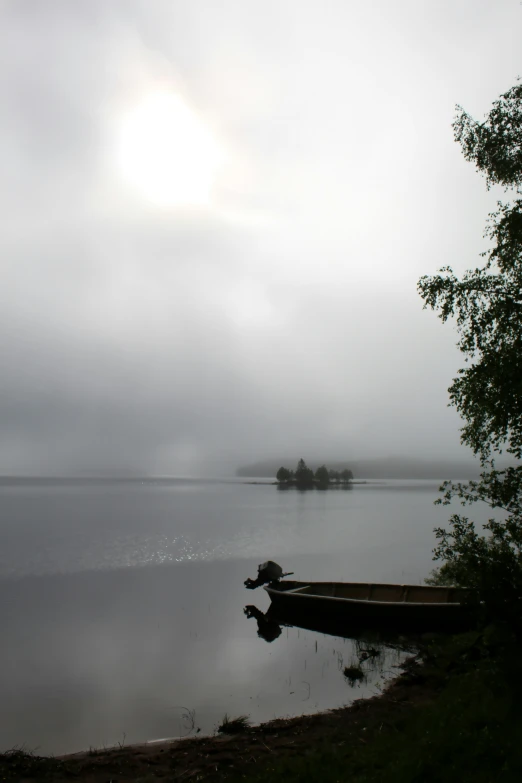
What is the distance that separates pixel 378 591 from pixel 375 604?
9.90 ft

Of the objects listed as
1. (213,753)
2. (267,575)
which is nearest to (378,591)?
(267,575)

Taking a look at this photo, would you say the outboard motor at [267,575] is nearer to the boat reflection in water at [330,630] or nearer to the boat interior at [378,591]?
the boat interior at [378,591]

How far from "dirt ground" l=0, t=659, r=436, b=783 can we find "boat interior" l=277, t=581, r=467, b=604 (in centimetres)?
1002

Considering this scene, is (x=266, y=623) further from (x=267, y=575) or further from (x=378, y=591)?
(x=378, y=591)

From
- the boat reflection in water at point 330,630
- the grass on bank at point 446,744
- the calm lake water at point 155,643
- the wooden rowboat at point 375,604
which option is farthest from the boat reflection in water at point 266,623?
the grass on bank at point 446,744

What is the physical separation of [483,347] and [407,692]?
29.7 feet

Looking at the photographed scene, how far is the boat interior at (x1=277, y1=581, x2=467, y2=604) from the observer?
22573 mm

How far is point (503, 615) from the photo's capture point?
29.2 feet

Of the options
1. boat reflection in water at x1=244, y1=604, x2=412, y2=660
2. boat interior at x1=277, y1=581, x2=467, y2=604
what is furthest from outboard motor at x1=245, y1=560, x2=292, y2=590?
boat reflection in water at x1=244, y1=604, x2=412, y2=660

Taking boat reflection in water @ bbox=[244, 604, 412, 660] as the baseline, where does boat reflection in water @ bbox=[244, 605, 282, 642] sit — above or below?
below

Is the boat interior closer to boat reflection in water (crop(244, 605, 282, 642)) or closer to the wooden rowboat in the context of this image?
the wooden rowboat

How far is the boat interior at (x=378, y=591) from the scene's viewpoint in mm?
22573

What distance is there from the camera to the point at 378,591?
24.8 meters

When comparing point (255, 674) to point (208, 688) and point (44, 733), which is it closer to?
point (208, 688)
